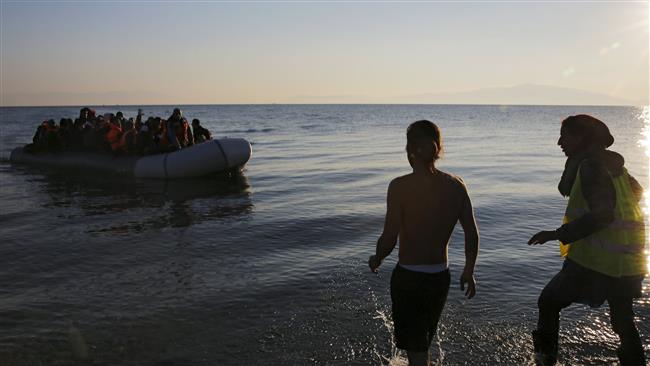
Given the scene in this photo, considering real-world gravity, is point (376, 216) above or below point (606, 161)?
below

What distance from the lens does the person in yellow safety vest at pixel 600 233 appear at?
3.51 meters

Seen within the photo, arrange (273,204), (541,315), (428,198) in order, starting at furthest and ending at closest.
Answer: (273,204)
(541,315)
(428,198)

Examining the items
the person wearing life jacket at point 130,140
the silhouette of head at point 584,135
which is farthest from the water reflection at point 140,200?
the silhouette of head at point 584,135

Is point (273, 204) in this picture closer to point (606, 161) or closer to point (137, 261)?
point (137, 261)

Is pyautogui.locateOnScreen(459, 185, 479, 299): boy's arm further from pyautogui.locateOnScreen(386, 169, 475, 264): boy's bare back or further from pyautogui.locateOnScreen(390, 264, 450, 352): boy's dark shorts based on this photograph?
pyautogui.locateOnScreen(390, 264, 450, 352): boy's dark shorts

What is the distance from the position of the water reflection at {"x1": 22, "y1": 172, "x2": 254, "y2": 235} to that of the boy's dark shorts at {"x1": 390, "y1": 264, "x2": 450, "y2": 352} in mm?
7473

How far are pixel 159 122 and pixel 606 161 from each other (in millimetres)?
15340

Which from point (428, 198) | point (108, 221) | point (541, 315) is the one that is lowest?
point (108, 221)

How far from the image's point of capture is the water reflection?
10711 mm

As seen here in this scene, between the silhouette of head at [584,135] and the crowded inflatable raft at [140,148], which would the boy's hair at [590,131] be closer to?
the silhouette of head at [584,135]

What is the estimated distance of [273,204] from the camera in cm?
1226

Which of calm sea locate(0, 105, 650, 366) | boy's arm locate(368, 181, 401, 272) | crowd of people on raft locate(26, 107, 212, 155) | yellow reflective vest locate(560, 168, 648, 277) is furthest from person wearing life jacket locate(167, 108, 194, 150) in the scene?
yellow reflective vest locate(560, 168, 648, 277)

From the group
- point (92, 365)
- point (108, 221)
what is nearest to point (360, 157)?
point (108, 221)

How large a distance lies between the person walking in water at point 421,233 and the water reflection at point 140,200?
7.51m
